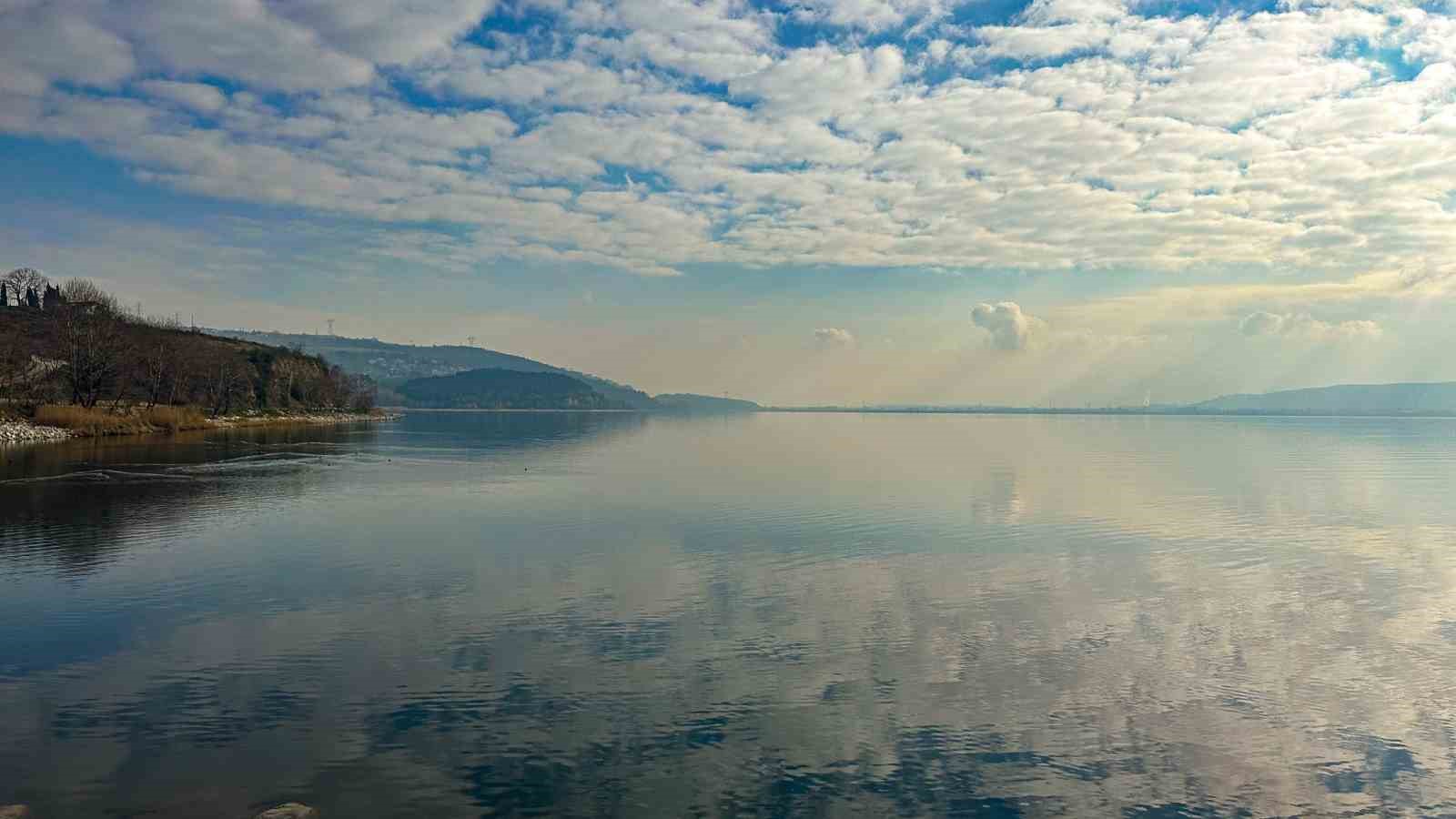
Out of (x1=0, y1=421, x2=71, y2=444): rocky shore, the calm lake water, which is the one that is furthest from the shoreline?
the calm lake water

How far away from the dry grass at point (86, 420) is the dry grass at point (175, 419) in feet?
24.1

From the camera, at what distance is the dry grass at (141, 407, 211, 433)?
4515 inches

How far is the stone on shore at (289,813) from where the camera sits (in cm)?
1088

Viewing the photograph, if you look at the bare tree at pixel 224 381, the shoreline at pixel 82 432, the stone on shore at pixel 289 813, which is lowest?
the stone on shore at pixel 289 813

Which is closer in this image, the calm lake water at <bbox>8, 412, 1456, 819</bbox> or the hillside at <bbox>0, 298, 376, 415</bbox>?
the calm lake water at <bbox>8, 412, 1456, 819</bbox>

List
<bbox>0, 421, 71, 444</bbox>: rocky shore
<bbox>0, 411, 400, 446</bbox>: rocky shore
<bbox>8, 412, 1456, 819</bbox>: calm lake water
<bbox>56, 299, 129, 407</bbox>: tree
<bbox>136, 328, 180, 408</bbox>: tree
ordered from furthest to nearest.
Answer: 1. <bbox>136, 328, 180, 408</bbox>: tree
2. <bbox>56, 299, 129, 407</bbox>: tree
3. <bbox>0, 411, 400, 446</bbox>: rocky shore
4. <bbox>0, 421, 71, 444</bbox>: rocky shore
5. <bbox>8, 412, 1456, 819</bbox>: calm lake water

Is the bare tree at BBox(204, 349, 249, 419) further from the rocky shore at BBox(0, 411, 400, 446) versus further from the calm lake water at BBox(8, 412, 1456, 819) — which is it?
the calm lake water at BBox(8, 412, 1456, 819)

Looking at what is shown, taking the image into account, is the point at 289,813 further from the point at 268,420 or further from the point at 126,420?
the point at 268,420

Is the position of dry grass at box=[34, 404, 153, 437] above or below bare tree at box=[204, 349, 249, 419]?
below

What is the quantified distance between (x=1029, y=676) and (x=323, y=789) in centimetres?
1261

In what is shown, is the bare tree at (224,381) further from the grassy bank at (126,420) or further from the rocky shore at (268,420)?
the grassy bank at (126,420)

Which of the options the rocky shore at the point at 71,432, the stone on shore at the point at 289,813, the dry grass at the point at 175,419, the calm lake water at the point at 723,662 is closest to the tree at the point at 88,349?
the dry grass at the point at 175,419

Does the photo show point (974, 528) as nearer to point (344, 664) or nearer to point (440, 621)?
point (440, 621)

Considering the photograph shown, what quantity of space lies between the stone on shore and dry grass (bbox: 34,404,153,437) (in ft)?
344
